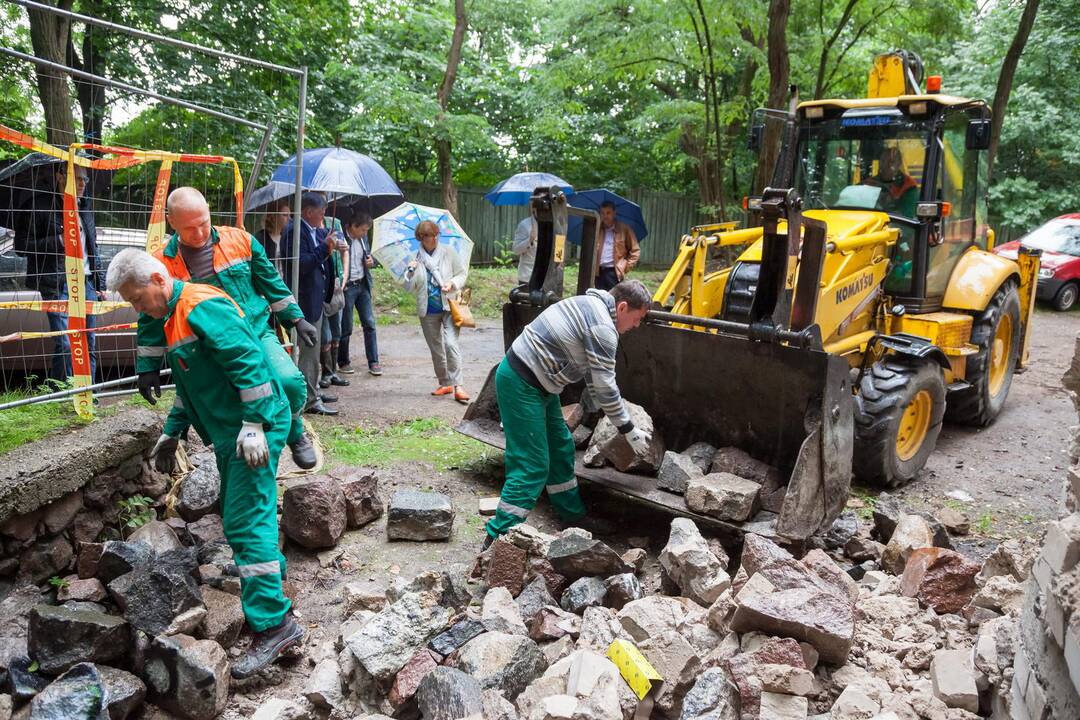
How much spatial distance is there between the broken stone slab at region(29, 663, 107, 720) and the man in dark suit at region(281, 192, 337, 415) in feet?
12.6

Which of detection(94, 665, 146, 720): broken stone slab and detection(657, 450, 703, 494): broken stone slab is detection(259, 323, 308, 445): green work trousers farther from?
detection(657, 450, 703, 494): broken stone slab

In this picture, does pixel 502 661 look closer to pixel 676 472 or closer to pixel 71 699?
pixel 71 699

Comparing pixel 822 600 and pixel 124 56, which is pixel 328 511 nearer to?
pixel 822 600

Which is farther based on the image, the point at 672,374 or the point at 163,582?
the point at 672,374

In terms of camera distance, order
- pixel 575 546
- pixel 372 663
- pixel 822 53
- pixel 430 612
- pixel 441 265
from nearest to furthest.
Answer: pixel 372 663, pixel 430 612, pixel 575 546, pixel 441 265, pixel 822 53

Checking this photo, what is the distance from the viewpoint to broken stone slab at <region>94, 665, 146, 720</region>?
10.5 ft

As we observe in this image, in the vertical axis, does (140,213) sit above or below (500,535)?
above

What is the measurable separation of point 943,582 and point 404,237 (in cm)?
548

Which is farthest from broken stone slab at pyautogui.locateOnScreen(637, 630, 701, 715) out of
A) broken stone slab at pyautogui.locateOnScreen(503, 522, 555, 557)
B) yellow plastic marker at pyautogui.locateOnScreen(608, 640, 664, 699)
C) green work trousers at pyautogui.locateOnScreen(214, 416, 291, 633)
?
green work trousers at pyautogui.locateOnScreen(214, 416, 291, 633)

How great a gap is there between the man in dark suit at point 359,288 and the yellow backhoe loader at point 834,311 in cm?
281

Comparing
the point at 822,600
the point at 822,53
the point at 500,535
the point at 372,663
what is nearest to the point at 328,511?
the point at 500,535

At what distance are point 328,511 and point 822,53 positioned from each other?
10.2 metres

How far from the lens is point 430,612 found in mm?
3594

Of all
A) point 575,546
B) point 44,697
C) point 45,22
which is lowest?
point 44,697
